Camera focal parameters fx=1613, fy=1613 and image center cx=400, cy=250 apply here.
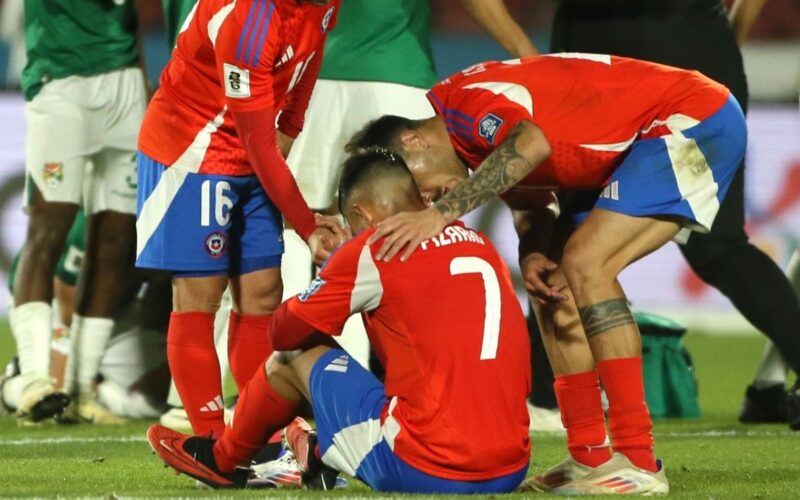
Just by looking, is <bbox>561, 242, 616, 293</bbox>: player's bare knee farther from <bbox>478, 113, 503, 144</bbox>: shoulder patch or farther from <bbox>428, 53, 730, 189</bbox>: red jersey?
<bbox>478, 113, 503, 144</bbox>: shoulder patch

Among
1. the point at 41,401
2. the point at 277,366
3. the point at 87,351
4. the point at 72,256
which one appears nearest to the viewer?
the point at 277,366

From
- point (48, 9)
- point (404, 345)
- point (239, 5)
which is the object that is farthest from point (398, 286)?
point (48, 9)

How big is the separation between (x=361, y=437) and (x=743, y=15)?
3.57 meters

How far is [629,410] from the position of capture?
4.52 m

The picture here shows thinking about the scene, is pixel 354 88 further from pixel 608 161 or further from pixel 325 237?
pixel 608 161

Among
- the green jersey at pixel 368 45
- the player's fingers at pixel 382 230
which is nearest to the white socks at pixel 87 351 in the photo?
the green jersey at pixel 368 45

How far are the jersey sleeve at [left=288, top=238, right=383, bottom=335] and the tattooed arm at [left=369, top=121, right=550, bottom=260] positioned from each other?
5cm

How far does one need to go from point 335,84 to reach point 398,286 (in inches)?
108

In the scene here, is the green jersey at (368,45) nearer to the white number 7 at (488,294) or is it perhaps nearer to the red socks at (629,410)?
the red socks at (629,410)

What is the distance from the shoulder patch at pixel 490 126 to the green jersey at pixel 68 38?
312 centimetres

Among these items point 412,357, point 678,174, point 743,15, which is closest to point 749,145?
point 743,15

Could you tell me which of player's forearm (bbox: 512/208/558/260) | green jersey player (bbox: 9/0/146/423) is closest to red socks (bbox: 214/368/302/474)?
player's forearm (bbox: 512/208/558/260)

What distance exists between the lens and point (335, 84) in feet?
21.9

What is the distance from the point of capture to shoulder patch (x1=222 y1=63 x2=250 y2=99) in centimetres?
459
